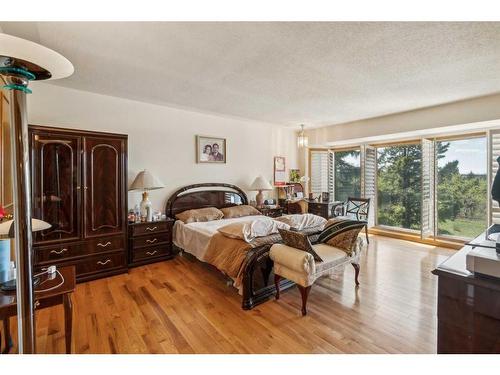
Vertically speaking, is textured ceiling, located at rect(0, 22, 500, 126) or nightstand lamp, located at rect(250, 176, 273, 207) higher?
textured ceiling, located at rect(0, 22, 500, 126)

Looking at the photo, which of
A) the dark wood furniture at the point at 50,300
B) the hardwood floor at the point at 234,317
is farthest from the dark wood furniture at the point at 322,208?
the dark wood furniture at the point at 50,300

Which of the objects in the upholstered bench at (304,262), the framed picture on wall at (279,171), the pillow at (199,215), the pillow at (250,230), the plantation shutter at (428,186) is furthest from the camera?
the framed picture on wall at (279,171)

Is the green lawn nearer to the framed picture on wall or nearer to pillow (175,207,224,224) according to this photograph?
the framed picture on wall

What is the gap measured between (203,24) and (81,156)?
7.28 feet

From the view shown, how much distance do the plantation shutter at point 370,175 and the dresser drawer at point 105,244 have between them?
5068 mm

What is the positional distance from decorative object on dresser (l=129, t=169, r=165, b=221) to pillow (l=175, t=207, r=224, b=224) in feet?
1.63

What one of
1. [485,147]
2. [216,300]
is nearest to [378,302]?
[216,300]

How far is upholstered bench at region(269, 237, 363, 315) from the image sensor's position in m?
2.23

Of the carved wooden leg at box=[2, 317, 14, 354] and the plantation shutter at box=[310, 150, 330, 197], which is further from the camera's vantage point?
the plantation shutter at box=[310, 150, 330, 197]

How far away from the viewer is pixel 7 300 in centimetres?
140

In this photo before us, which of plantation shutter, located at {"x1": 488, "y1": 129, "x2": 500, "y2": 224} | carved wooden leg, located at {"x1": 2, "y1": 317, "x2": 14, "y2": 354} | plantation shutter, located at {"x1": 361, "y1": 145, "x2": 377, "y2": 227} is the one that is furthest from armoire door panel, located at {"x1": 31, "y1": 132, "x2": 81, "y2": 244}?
plantation shutter, located at {"x1": 488, "y1": 129, "x2": 500, "y2": 224}

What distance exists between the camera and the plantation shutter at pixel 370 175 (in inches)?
219

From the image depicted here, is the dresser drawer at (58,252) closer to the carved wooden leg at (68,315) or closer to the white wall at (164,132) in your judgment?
the white wall at (164,132)
